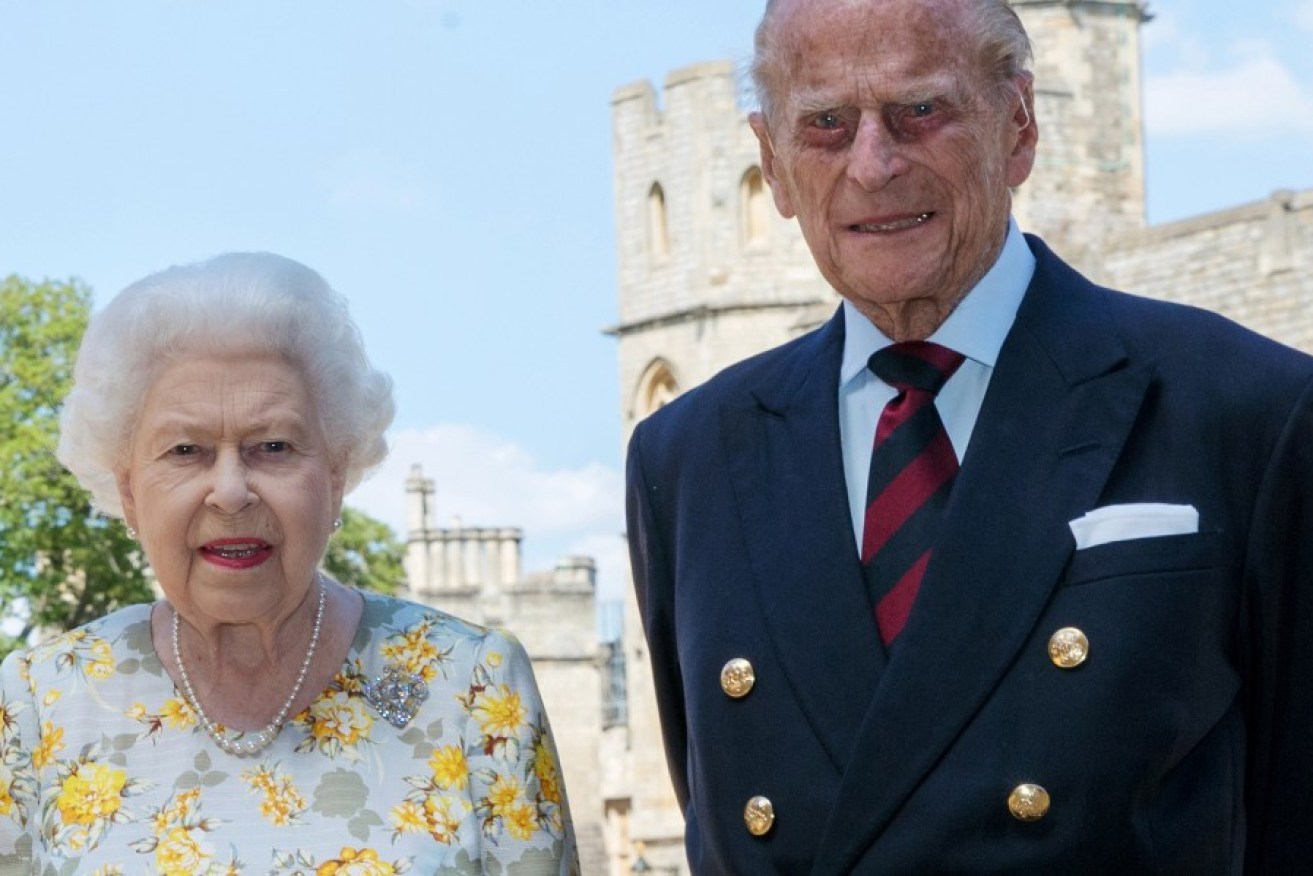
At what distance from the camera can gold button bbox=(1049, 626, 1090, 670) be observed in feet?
12.6

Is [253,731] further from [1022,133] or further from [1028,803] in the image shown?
[1022,133]

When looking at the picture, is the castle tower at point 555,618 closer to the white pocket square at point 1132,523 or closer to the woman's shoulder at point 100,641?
the woman's shoulder at point 100,641

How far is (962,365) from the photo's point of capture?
4105 millimetres

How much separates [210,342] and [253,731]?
2.27 feet

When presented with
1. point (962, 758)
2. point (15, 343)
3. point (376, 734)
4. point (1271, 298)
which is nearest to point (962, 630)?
point (962, 758)

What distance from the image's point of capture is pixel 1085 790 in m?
3.77

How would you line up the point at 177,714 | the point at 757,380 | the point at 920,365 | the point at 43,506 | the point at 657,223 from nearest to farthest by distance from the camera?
the point at 920,365 < the point at 757,380 < the point at 177,714 < the point at 43,506 < the point at 657,223

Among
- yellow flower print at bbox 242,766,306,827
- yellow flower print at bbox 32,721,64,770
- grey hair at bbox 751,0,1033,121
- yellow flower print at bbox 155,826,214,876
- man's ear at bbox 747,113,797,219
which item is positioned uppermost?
grey hair at bbox 751,0,1033,121

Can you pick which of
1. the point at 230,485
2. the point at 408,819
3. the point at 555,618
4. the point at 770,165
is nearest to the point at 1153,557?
the point at 770,165

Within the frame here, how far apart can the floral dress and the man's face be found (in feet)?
3.54

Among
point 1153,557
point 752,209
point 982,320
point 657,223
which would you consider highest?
point 982,320

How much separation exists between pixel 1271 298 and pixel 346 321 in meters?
20.8

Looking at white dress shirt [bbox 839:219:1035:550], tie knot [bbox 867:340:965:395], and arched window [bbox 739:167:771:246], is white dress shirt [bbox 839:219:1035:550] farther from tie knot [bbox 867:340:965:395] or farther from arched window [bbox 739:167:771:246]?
arched window [bbox 739:167:771:246]

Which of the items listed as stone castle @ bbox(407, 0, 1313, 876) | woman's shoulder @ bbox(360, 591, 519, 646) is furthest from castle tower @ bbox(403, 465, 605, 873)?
woman's shoulder @ bbox(360, 591, 519, 646)
